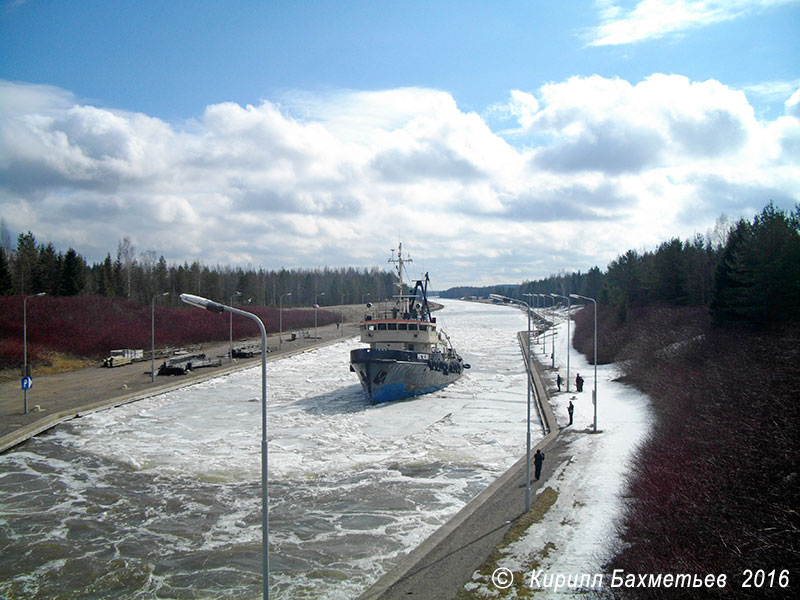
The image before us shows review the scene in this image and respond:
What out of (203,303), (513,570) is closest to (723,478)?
(513,570)

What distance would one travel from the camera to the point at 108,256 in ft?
323

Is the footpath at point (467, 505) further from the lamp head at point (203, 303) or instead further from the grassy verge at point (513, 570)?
the lamp head at point (203, 303)

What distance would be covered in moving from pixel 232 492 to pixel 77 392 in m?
25.5

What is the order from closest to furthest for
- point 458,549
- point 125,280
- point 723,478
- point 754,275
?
1. point 458,549
2. point 723,478
3. point 754,275
4. point 125,280

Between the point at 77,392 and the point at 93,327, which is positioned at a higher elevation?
the point at 93,327

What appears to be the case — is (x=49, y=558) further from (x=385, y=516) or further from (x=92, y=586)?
(x=385, y=516)

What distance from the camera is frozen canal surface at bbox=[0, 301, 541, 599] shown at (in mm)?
15352

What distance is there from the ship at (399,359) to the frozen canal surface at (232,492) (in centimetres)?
198

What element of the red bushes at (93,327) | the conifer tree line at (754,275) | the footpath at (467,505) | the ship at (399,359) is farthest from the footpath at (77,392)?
the conifer tree line at (754,275)

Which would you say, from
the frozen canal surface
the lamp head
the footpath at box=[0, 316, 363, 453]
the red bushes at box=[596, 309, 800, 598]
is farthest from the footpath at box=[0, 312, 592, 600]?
the lamp head

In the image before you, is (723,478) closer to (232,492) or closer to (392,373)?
(232,492)

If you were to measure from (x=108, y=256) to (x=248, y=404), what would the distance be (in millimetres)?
72182

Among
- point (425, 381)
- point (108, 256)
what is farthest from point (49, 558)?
point (108, 256)

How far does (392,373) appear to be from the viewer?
40656 millimetres
